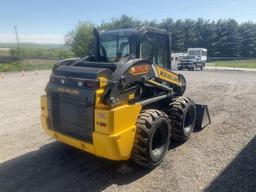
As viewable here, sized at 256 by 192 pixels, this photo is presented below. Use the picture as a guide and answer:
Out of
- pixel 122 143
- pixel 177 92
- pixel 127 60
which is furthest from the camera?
pixel 177 92

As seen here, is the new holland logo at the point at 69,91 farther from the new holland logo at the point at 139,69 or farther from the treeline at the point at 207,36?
the treeline at the point at 207,36

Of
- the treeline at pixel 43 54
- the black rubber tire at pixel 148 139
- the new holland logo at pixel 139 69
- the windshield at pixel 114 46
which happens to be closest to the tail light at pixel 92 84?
the new holland logo at pixel 139 69

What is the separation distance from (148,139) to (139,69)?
4.25ft

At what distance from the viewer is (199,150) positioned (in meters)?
6.13

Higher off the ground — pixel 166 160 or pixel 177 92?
pixel 177 92

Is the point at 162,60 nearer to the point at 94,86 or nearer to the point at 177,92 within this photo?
the point at 177,92

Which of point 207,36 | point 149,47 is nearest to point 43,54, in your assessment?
point 207,36

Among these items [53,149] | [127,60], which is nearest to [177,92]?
[127,60]

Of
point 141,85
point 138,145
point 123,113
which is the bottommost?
point 138,145

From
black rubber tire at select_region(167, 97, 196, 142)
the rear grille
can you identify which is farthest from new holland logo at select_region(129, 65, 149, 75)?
black rubber tire at select_region(167, 97, 196, 142)

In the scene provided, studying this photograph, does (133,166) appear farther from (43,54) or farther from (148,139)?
(43,54)

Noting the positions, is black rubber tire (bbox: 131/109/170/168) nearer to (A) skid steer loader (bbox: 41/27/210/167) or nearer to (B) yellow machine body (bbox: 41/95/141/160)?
(A) skid steer loader (bbox: 41/27/210/167)

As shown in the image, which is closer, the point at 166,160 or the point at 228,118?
the point at 166,160

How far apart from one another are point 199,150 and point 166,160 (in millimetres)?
956
